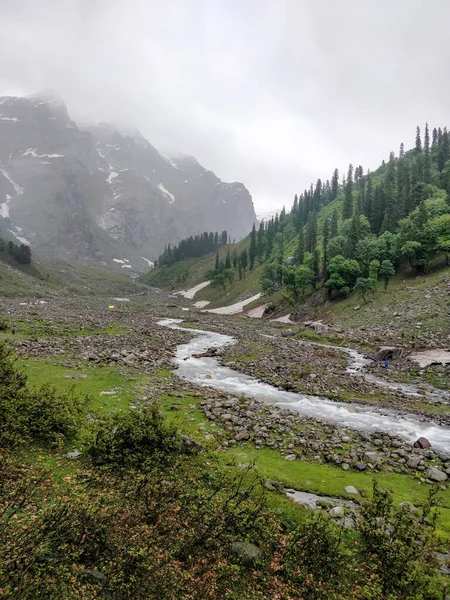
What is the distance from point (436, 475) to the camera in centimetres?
1401

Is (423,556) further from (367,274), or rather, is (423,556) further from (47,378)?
(367,274)

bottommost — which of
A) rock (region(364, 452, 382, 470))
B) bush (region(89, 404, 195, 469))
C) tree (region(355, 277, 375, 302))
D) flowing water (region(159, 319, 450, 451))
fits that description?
flowing water (region(159, 319, 450, 451))

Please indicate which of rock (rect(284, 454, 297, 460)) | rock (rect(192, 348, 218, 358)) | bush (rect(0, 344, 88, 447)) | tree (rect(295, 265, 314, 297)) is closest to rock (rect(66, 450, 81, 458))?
bush (rect(0, 344, 88, 447))

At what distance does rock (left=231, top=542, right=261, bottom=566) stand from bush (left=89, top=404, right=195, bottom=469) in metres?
4.15

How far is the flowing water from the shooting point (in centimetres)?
1955

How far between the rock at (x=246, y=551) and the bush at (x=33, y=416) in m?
7.90

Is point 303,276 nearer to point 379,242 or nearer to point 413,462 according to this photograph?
point 379,242

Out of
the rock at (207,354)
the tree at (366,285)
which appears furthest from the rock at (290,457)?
the tree at (366,285)

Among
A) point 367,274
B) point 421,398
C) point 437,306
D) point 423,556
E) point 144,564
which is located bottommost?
point 421,398

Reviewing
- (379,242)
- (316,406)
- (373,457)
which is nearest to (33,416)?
(373,457)

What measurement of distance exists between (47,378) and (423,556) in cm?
2107

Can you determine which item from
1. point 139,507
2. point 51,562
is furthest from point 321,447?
point 51,562

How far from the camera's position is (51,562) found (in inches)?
268

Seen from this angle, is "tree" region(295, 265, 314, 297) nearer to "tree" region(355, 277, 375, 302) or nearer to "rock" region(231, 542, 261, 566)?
"tree" region(355, 277, 375, 302)
